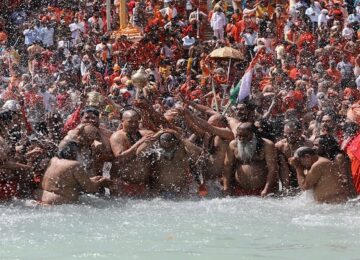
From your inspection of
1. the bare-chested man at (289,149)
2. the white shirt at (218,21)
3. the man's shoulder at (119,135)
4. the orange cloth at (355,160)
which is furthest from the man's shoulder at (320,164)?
the white shirt at (218,21)

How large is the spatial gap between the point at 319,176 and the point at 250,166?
1.28 m

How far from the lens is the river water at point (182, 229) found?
10.3 meters

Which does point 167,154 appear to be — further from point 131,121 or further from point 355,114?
point 355,114

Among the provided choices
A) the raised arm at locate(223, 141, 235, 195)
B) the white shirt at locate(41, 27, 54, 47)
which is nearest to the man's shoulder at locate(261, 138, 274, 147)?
the raised arm at locate(223, 141, 235, 195)

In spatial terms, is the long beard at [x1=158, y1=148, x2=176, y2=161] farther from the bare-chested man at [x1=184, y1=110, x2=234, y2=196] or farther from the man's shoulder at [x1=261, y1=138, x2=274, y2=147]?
the man's shoulder at [x1=261, y1=138, x2=274, y2=147]

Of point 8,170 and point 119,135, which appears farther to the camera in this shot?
point 119,135

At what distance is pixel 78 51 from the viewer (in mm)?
23922

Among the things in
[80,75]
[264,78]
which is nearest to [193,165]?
[264,78]

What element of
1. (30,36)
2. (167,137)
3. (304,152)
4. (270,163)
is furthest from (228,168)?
(30,36)

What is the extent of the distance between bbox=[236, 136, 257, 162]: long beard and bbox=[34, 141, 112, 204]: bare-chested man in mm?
1855

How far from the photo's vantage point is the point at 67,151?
12.2 meters

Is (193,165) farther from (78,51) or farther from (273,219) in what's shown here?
(78,51)

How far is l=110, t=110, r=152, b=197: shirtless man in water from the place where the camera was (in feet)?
42.6

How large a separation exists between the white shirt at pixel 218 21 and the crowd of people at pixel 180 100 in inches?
1.5
